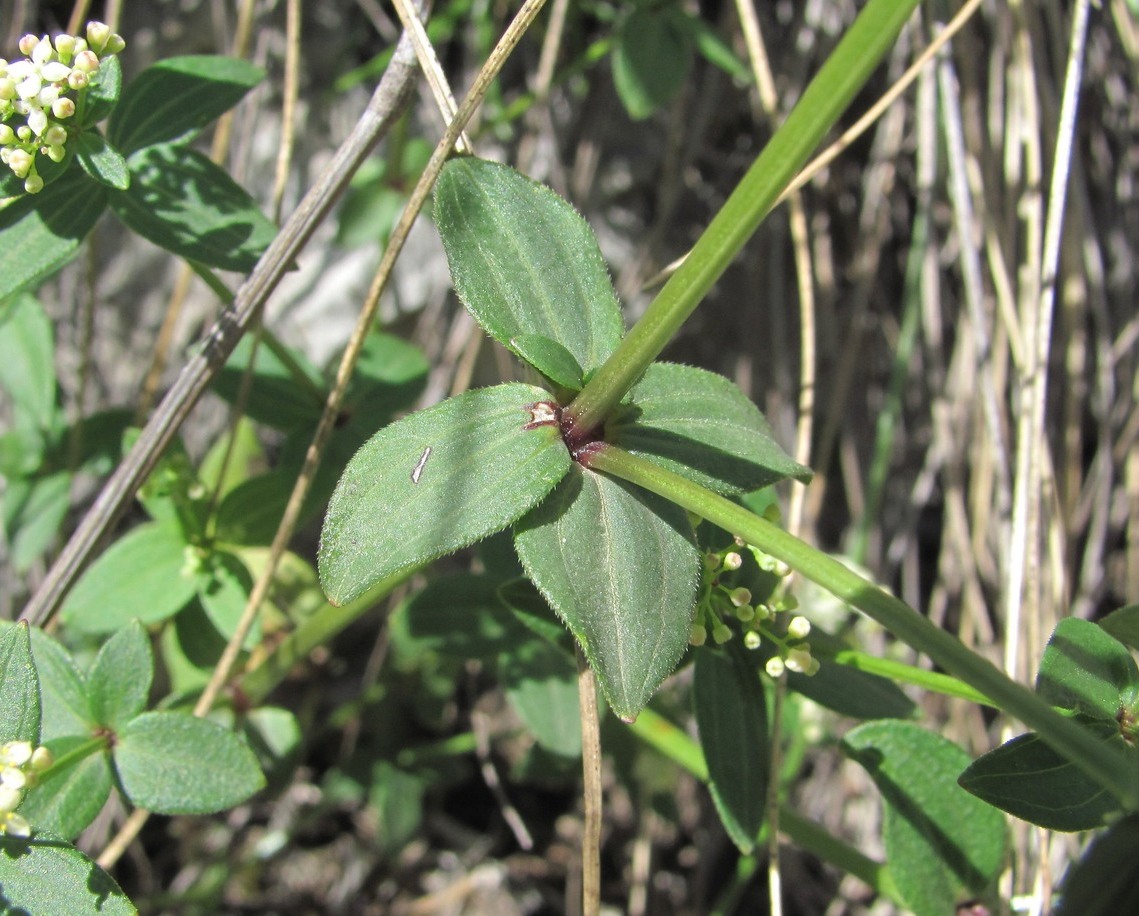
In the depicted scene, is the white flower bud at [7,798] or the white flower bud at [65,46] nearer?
the white flower bud at [7,798]

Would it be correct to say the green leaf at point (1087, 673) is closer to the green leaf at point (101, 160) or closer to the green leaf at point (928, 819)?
the green leaf at point (928, 819)

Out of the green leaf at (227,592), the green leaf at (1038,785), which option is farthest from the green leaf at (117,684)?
the green leaf at (1038,785)

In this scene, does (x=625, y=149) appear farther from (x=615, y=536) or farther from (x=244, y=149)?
(x=615, y=536)

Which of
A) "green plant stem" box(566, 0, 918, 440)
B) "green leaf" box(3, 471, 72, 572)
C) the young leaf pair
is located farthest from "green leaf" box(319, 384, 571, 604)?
"green leaf" box(3, 471, 72, 572)

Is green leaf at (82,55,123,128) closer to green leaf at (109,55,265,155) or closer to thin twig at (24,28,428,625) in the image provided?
green leaf at (109,55,265,155)

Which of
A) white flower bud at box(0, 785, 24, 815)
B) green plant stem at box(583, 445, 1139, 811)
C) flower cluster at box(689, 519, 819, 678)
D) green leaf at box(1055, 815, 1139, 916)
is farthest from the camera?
flower cluster at box(689, 519, 819, 678)

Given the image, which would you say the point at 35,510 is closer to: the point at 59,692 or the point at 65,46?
the point at 59,692
